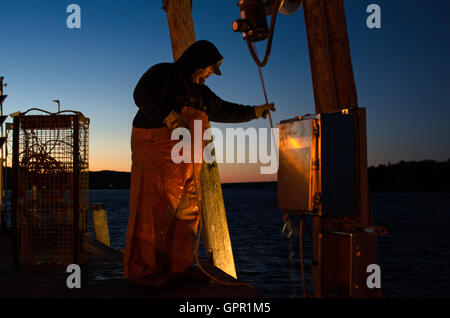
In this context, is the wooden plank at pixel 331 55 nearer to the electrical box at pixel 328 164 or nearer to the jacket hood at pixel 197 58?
the electrical box at pixel 328 164

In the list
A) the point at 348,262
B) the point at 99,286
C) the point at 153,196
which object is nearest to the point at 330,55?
the point at 348,262

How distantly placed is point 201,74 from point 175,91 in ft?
1.19

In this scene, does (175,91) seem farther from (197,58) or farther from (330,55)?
(330,55)

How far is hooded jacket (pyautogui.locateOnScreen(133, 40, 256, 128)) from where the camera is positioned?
319cm

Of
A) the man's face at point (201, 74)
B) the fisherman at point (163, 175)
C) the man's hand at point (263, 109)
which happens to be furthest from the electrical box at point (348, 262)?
the man's face at point (201, 74)

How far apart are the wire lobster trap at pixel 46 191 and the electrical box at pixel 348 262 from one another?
281cm

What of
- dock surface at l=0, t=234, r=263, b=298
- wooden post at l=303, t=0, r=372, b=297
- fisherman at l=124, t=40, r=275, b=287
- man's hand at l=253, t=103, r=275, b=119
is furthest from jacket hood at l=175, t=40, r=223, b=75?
dock surface at l=0, t=234, r=263, b=298

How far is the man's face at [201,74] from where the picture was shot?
353cm

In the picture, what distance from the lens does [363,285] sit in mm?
2422

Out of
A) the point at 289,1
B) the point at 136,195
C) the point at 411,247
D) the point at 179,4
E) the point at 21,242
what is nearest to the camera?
the point at 136,195

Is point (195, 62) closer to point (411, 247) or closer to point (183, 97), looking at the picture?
point (183, 97)

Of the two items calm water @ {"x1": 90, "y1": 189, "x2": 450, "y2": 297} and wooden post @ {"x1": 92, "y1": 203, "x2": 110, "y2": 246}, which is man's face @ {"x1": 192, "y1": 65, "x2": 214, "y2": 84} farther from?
wooden post @ {"x1": 92, "y1": 203, "x2": 110, "y2": 246}
